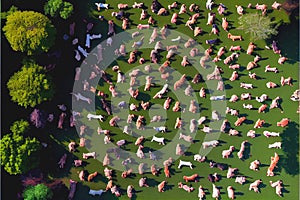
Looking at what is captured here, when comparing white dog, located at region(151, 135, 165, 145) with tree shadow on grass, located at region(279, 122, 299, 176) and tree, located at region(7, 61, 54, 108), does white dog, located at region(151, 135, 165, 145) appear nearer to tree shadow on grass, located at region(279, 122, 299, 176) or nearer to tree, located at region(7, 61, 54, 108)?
tree, located at region(7, 61, 54, 108)

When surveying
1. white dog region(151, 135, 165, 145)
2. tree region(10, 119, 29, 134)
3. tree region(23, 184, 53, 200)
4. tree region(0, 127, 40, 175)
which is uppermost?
tree region(10, 119, 29, 134)

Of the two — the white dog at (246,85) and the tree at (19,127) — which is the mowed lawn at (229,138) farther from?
the tree at (19,127)

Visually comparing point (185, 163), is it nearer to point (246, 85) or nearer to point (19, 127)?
point (246, 85)

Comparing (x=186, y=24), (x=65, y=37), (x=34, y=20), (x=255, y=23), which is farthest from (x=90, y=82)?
(x=255, y=23)

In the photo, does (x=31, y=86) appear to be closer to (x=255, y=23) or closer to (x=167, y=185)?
(x=167, y=185)

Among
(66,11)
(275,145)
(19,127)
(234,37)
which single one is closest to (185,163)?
(275,145)

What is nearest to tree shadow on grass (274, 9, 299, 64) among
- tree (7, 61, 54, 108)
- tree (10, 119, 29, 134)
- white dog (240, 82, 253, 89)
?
white dog (240, 82, 253, 89)
